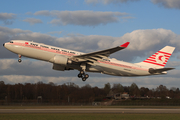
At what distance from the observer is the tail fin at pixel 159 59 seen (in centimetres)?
4691

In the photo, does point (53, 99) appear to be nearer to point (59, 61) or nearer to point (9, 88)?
point (9, 88)

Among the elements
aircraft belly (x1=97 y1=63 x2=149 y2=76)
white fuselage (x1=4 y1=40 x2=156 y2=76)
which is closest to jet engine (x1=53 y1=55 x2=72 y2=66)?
white fuselage (x1=4 y1=40 x2=156 y2=76)

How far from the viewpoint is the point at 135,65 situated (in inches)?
1788

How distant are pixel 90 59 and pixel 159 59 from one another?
15925 millimetres

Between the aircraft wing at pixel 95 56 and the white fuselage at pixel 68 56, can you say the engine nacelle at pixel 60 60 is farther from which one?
the aircraft wing at pixel 95 56

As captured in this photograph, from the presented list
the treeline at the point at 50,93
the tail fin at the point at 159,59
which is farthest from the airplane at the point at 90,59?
the treeline at the point at 50,93

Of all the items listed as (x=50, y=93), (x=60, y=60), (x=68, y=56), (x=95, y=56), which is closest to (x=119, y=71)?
(x=95, y=56)

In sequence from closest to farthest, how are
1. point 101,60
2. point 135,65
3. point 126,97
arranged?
point 101,60
point 135,65
point 126,97

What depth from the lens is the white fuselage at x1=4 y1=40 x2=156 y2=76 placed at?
3847 centimetres

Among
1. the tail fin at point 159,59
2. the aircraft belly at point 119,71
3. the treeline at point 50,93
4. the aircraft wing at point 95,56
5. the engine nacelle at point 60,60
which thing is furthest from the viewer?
the treeline at point 50,93

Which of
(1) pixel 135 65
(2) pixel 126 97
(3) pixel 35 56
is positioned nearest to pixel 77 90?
(2) pixel 126 97

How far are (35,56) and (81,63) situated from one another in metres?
8.37

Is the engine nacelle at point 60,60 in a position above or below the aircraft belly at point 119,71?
above

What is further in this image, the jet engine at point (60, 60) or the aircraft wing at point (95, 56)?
the jet engine at point (60, 60)
